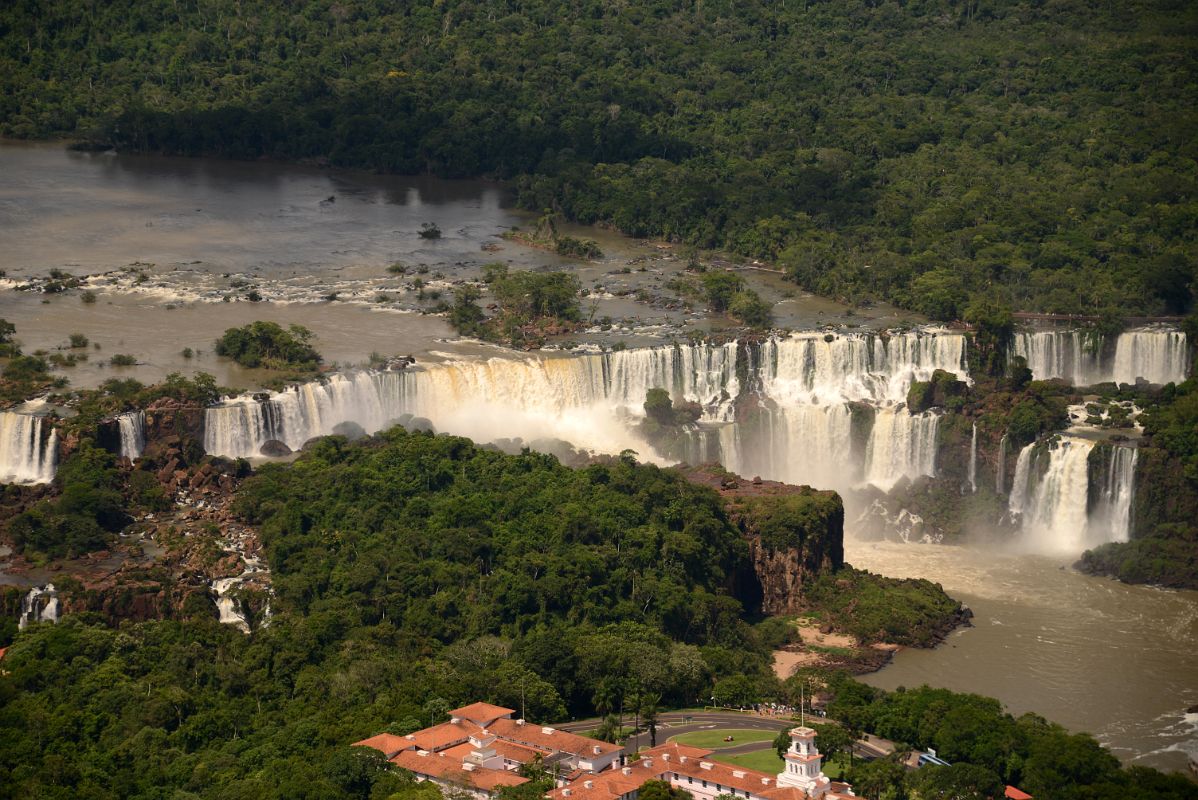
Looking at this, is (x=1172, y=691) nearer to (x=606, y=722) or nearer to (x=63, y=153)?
(x=606, y=722)

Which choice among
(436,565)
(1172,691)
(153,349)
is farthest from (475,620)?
(153,349)

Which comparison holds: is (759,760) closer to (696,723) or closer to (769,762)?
(769,762)

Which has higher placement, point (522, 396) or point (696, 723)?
point (522, 396)

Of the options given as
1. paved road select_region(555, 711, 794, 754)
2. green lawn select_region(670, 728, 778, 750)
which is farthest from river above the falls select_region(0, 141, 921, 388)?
green lawn select_region(670, 728, 778, 750)

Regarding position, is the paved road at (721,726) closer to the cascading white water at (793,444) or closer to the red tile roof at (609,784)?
the red tile roof at (609,784)

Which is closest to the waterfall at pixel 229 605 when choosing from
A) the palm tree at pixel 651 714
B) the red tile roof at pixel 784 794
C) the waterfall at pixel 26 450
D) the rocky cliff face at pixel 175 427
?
the rocky cliff face at pixel 175 427

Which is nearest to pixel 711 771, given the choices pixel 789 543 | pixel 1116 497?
pixel 789 543

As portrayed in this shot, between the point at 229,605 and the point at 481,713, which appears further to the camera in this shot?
the point at 229,605

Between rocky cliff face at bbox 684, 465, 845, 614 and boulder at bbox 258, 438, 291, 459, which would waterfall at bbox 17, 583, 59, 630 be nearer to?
boulder at bbox 258, 438, 291, 459
